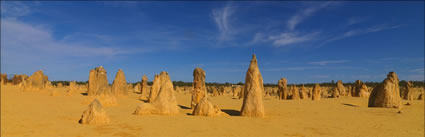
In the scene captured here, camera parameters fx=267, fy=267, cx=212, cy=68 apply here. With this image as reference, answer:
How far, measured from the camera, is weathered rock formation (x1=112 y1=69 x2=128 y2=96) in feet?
77.2

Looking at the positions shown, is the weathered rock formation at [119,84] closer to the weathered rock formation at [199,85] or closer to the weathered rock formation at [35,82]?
the weathered rock formation at [35,82]

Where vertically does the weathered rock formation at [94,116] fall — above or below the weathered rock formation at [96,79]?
below

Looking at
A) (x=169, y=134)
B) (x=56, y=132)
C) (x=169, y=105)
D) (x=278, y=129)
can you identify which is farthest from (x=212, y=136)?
(x=169, y=105)

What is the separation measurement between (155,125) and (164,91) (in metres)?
3.27

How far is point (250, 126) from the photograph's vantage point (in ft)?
29.5

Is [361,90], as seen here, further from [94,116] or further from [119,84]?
[94,116]

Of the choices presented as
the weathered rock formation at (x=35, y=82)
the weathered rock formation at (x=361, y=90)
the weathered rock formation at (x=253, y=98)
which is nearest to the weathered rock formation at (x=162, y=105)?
the weathered rock formation at (x=253, y=98)

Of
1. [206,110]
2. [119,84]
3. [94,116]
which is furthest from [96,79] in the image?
[94,116]

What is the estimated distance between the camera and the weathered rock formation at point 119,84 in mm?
23545

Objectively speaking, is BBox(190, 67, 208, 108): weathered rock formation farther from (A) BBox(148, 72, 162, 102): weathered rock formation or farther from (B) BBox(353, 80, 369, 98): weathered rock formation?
(B) BBox(353, 80, 369, 98): weathered rock formation

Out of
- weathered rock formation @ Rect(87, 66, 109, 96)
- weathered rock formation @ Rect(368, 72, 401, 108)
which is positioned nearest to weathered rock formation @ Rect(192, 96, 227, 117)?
weathered rock formation @ Rect(87, 66, 109, 96)

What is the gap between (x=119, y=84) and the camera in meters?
23.8

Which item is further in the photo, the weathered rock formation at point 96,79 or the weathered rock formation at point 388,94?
the weathered rock formation at point 96,79

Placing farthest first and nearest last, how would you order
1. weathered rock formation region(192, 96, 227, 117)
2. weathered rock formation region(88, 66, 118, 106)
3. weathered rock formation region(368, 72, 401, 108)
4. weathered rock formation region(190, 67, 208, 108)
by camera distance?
weathered rock formation region(368, 72, 401, 108) → weathered rock formation region(88, 66, 118, 106) → weathered rock formation region(190, 67, 208, 108) → weathered rock formation region(192, 96, 227, 117)
